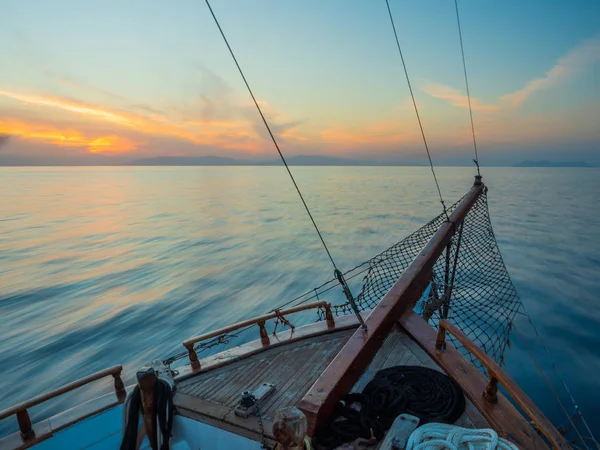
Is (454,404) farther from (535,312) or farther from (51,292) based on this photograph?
(51,292)

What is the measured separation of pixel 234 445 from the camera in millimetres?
4023

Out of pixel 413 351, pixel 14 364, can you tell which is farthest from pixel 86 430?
pixel 14 364

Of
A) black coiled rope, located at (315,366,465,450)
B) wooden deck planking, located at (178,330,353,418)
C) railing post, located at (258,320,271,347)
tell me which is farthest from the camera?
railing post, located at (258,320,271,347)

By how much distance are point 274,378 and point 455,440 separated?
2692mm

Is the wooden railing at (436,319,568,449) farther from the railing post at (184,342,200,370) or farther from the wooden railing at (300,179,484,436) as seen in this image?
the railing post at (184,342,200,370)

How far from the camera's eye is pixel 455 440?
292cm

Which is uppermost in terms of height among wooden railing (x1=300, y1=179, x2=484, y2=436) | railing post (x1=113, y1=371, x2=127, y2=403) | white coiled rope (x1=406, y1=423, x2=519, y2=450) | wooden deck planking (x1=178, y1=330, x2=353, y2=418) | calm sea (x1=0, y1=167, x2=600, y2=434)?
wooden railing (x1=300, y1=179, x2=484, y2=436)

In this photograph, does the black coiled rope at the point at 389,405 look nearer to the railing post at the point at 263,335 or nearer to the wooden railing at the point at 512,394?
the wooden railing at the point at 512,394

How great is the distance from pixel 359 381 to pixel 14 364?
469 inches

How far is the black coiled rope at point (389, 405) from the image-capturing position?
341cm

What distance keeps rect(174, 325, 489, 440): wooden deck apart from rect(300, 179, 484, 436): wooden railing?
305 mm

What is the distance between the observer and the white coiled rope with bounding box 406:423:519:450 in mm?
2842

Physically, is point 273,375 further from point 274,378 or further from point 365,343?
point 365,343

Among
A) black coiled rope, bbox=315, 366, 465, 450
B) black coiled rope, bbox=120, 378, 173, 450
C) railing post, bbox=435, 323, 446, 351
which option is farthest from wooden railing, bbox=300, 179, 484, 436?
black coiled rope, bbox=120, 378, 173, 450
